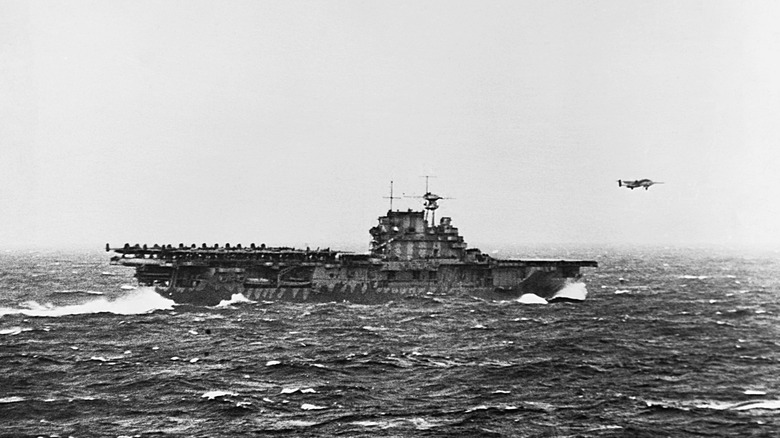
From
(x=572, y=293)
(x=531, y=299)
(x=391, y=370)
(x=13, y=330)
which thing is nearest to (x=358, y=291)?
(x=531, y=299)

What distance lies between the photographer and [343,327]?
44.9 m

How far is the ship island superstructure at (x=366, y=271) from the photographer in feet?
181

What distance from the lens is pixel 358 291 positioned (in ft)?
186

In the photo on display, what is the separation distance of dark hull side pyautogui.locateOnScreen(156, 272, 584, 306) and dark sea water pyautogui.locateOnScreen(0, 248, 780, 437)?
130 cm

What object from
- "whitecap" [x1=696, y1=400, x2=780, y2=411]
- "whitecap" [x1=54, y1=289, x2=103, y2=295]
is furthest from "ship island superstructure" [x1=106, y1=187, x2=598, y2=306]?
"whitecap" [x1=696, y1=400, x2=780, y2=411]

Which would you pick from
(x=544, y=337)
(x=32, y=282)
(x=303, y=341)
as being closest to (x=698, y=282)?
(x=544, y=337)

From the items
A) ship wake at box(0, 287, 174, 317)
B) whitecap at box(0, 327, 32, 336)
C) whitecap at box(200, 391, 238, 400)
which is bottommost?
whitecap at box(200, 391, 238, 400)

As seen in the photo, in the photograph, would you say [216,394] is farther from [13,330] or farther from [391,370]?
[13,330]

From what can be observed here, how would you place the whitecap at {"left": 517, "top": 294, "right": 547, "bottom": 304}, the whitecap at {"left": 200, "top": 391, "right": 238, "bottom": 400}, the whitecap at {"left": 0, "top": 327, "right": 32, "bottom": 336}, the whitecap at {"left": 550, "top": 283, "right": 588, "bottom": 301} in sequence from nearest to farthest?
the whitecap at {"left": 200, "top": 391, "right": 238, "bottom": 400}, the whitecap at {"left": 0, "top": 327, "right": 32, "bottom": 336}, the whitecap at {"left": 517, "top": 294, "right": 547, "bottom": 304}, the whitecap at {"left": 550, "top": 283, "right": 588, "bottom": 301}

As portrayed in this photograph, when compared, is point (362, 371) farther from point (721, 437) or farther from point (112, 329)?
point (112, 329)

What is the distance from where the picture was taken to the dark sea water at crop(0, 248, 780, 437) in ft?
77.3

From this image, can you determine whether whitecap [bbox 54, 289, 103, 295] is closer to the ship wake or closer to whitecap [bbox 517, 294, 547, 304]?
the ship wake

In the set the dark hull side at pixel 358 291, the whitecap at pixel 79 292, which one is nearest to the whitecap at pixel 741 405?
the dark hull side at pixel 358 291

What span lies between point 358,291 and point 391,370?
24852 mm
